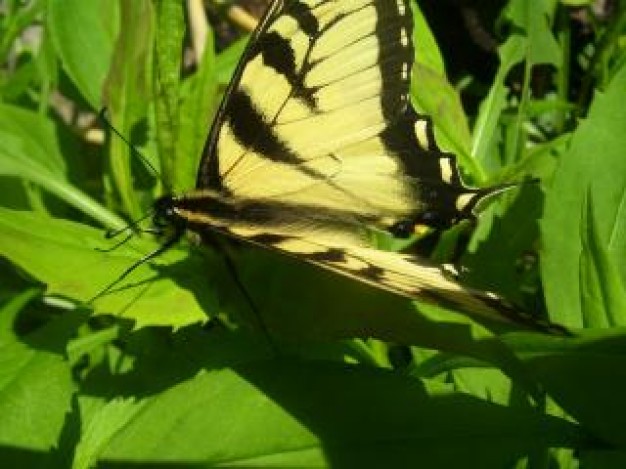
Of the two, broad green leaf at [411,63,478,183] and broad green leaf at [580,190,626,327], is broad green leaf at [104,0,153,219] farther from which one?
broad green leaf at [580,190,626,327]

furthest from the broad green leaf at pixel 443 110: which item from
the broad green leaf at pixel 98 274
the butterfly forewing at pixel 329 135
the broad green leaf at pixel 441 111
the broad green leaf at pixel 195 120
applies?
the broad green leaf at pixel 98 274

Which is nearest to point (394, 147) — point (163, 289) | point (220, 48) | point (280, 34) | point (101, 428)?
point (280, 34)

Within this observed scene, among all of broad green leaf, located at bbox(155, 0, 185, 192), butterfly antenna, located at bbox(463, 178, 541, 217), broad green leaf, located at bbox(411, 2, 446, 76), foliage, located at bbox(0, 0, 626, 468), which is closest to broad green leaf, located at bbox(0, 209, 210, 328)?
foliage, located at bbox(0, 0, 626, 468)

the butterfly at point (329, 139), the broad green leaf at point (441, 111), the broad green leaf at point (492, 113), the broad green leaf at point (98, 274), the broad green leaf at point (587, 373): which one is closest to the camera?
the broad green leaf at point (587, 373)

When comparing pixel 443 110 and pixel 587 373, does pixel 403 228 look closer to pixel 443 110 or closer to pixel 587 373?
pixel 443 110

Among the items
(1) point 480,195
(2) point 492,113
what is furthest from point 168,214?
(2) point 492,113

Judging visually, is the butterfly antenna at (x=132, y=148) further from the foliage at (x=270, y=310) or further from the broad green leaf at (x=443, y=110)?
the broad green leaf at (x=443, y=110)

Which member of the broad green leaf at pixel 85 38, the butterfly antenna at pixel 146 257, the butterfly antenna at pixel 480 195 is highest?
the broad green leaf at pixel 85 38
